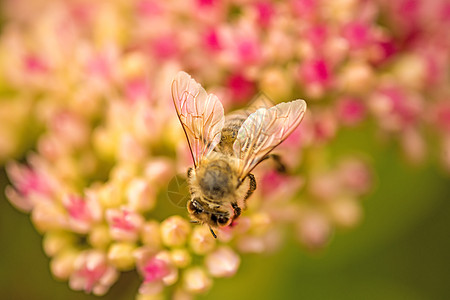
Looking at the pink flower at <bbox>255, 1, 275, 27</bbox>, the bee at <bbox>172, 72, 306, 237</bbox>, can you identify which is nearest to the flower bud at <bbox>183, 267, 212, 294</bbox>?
the bee at <bbox>172, 72, 306, 237</bbox>

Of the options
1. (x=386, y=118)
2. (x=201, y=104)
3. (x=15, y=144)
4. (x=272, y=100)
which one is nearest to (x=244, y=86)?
(x=272, y=100)

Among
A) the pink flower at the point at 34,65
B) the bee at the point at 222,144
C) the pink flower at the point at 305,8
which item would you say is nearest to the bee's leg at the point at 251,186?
the bee at the point at 222,144

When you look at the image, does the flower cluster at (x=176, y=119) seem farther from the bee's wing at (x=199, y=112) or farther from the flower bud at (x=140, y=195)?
the bee's wing at (x=199, y=112)

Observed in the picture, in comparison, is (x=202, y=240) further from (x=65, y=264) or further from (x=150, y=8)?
(x=150, y=8)

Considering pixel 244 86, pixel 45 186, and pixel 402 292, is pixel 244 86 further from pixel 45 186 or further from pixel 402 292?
pixel 402 292

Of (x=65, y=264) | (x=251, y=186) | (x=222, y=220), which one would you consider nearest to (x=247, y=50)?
(x=251, y=186)

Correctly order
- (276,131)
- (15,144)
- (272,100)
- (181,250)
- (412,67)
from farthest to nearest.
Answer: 1. (15,144)
2. (412,67)
3. (272,100)
4. (181,250)
5. (276,131)

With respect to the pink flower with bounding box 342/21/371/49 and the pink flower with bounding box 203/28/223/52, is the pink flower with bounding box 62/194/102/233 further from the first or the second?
the pink flower with bounding box 342/21/371/49
